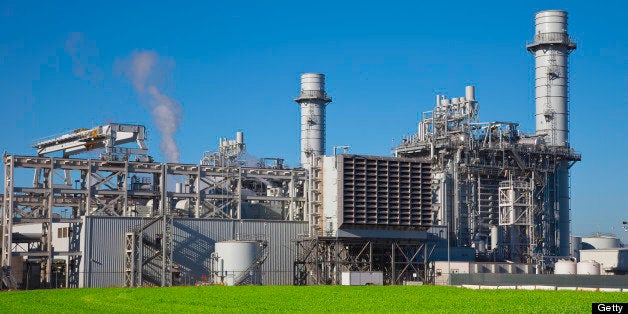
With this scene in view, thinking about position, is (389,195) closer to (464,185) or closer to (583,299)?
(464,185)

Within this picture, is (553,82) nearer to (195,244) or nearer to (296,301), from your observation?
(195,244)

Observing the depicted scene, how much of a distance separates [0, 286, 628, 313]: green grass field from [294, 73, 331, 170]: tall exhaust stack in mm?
56957

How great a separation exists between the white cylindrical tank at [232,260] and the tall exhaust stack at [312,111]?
4137 centimetres

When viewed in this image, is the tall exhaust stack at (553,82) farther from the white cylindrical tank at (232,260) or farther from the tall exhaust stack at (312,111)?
the white cylindrical tank at (232,260)

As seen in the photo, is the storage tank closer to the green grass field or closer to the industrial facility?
the industrial facility

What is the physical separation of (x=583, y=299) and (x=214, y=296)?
22.8 m

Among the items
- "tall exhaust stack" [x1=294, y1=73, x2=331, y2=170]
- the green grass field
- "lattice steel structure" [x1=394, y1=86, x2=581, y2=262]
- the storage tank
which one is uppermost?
"tall exhaust stack" [x1=294, y1=73, x2=331, y2=170]

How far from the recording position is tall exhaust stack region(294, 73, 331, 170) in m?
130

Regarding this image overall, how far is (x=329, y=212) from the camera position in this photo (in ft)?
302

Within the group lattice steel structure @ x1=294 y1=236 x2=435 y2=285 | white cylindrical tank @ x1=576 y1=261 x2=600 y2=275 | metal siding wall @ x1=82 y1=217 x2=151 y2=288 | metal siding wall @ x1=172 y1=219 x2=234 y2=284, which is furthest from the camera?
white cylindrical tank @ x1=576 y1=261 x2=600 y2=275

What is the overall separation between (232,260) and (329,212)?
9937mm

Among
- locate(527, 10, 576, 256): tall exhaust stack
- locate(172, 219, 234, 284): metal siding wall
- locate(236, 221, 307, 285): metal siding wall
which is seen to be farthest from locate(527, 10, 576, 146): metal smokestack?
locate(172, 219, 234, 284): metal siding wall

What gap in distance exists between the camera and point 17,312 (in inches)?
1959

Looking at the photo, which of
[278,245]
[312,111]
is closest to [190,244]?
[278,245]
